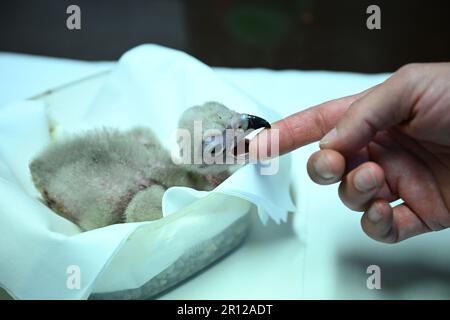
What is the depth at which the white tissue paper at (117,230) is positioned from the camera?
769mm

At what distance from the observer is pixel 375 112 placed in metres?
0.71

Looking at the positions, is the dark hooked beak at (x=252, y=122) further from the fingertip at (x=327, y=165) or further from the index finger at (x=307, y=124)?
the fingertip at (x=327, y=165)

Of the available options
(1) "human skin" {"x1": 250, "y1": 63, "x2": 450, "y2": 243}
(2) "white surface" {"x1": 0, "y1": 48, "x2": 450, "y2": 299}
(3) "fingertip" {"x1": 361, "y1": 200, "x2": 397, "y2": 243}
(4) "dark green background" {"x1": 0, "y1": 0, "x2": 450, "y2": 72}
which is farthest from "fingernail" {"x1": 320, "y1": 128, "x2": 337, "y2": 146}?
(4) "dark green background" {"x1": 0, "y1": 0, "x2": 450, "y2": 72}

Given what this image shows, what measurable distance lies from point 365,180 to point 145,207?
0.35 meters

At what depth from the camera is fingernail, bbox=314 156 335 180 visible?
2.34 ft

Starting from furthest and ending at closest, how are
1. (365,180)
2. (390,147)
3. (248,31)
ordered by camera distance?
(248,31) → (390,147) → (365,180)

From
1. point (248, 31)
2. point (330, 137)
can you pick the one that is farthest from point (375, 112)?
point (248, 31)

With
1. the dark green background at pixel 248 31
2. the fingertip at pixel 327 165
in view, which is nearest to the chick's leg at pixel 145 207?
the fingertip at pixel 327 165

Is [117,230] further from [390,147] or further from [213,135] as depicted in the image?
[390,147]

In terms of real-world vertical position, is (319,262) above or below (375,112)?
below

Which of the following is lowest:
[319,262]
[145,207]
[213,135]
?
[319,262]

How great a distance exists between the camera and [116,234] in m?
0.76

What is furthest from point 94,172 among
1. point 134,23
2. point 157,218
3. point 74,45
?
point 134,23

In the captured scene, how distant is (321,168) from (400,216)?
0.20 meters
